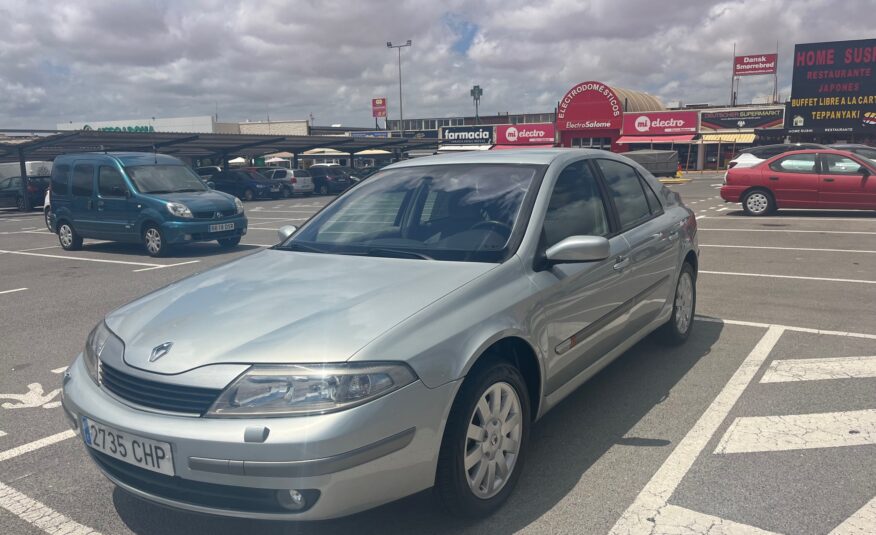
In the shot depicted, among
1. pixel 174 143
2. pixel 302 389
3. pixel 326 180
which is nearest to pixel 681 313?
pixel 302 389

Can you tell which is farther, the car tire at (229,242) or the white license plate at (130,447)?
the car tire at (229,242)

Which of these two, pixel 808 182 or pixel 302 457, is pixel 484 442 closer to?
pixel 302 457

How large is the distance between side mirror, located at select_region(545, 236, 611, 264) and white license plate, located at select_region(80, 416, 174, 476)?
191cm

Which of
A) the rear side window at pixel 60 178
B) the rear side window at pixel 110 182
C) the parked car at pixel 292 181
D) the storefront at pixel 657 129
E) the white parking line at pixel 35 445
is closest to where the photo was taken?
the white parking line at pixel 35 445

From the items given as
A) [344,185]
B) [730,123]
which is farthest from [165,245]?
[730,123]

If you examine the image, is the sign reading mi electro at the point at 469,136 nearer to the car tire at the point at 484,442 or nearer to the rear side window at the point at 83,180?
Result: the rear side window at the point at 83,180

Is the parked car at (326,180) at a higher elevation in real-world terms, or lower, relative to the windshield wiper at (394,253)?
lower

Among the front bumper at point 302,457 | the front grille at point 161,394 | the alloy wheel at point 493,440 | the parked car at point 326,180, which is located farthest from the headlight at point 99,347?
the parked car at point 326,180

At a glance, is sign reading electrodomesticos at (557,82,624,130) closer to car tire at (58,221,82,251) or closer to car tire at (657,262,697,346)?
car tire at (58,221,82,251)

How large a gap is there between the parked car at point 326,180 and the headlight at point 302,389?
112 feet

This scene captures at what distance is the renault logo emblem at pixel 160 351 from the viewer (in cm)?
263

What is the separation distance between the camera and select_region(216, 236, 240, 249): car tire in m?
12.3

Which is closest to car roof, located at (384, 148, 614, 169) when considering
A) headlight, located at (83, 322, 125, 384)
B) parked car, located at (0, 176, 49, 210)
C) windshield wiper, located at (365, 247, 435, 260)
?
windshield wiper, located at (365, 247, 435, 260)

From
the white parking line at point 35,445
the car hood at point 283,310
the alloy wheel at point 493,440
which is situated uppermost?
the car hood at point 283,310
